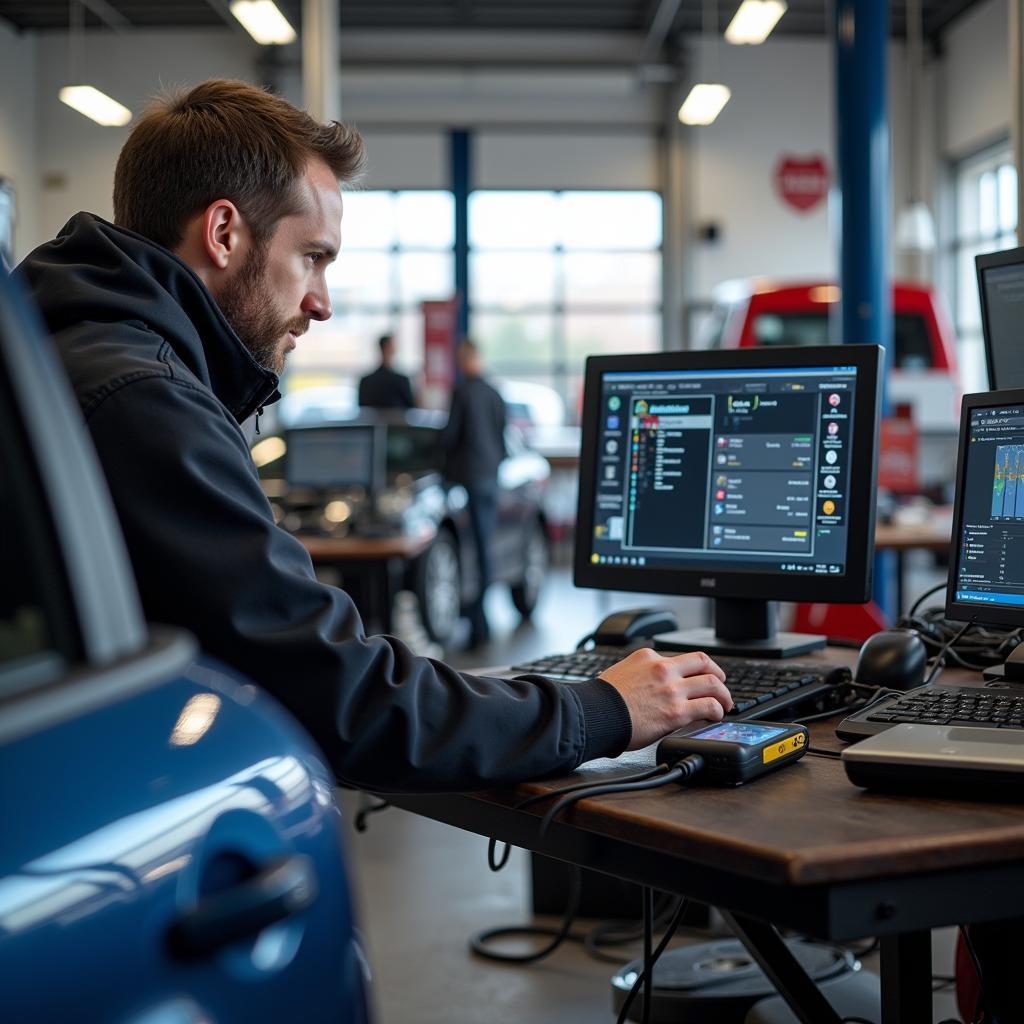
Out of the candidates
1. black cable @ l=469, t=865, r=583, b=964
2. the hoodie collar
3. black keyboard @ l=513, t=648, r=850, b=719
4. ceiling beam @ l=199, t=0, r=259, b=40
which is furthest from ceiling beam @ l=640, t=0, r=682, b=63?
→ the hoodie collar

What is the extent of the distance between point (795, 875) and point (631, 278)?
13569mm

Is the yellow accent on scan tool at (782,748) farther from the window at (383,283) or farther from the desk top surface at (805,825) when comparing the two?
the window at (383,283)

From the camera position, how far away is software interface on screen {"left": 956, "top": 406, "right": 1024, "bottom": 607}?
5.59 ft

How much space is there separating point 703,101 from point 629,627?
8.39 metres

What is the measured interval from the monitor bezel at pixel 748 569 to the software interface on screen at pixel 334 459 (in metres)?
3.59

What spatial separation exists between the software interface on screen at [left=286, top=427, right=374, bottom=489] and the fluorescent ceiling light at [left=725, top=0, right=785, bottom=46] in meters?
3.95

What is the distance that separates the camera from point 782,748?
1.37 meters

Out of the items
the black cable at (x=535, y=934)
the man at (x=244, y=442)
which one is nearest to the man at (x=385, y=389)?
the black cable at (x=535, y=934)

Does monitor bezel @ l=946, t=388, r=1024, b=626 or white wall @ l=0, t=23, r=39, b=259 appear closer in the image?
monitor bezel @ l=946, t=388, r=1024, b=626

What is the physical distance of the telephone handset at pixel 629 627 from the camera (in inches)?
80.7

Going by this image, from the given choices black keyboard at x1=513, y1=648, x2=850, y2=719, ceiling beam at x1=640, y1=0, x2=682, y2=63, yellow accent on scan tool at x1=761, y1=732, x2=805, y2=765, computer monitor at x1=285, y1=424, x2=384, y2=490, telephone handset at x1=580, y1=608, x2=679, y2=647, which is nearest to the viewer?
yellow accent on scan tool at x1=761, y1=732, x2=805, y2=765

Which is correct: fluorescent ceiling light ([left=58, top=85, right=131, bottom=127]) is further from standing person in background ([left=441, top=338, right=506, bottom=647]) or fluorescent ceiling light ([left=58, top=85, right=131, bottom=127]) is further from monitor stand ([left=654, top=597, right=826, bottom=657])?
monitor stand ([left=654, top=597, right=826, bottom=657])

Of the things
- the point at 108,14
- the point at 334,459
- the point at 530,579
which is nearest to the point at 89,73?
the point at 108,14

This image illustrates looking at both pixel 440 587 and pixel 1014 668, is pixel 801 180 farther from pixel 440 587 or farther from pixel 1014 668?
pixel 1014 668
